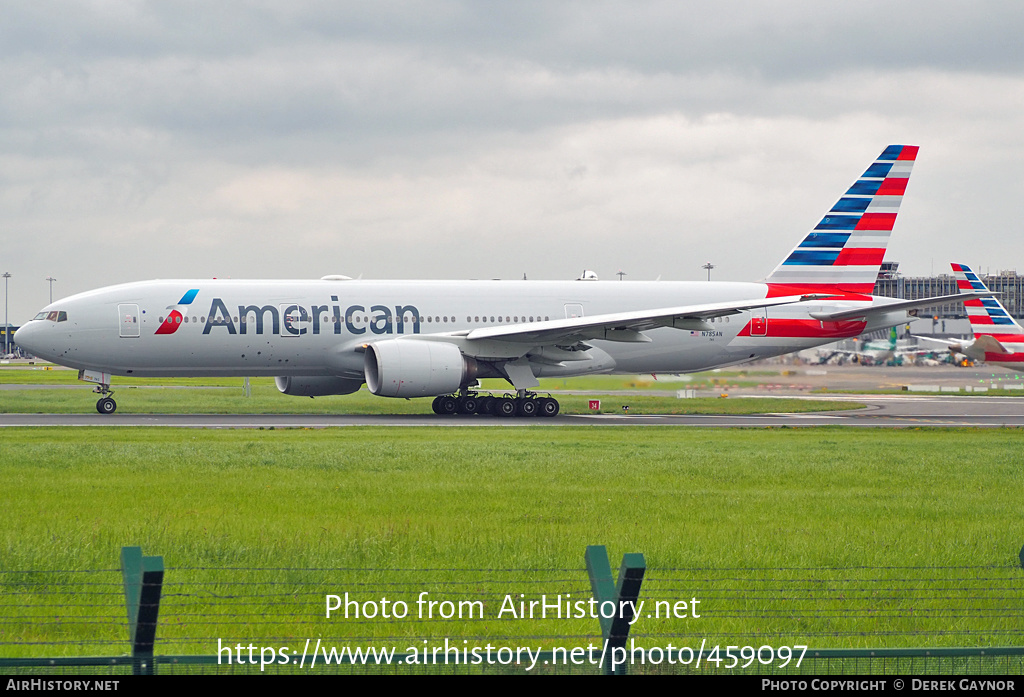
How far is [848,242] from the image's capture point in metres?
39.1

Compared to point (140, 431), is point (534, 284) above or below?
above

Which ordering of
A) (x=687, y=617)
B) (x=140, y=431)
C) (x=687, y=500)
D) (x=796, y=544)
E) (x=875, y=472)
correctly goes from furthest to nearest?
(x=140, y=431), (x=875, y=472), (x=687, y=500), (x=796, y=544), (x=687, y=617)

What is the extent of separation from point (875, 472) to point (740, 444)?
534 centimetres

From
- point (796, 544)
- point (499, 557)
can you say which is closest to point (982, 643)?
point (796, 544)

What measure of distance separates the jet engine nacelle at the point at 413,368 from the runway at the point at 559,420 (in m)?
0.91

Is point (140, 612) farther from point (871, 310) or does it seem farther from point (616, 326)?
point (871, 310)

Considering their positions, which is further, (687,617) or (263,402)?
(263,402)

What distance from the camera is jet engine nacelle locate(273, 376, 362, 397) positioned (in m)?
36.5

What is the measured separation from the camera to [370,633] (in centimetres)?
869

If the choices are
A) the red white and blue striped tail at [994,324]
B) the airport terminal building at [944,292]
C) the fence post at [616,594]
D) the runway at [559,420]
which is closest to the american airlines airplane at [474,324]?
the runway at [559,420]

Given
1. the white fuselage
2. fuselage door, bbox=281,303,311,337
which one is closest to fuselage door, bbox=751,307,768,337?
the white fuselage

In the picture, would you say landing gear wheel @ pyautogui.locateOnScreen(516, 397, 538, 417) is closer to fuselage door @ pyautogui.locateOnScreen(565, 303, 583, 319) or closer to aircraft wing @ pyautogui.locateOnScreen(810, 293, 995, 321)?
fuselage door @ pyautogui.locateOnScreen(565, 303, 583, 319)

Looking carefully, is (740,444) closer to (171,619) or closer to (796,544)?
(796,544)

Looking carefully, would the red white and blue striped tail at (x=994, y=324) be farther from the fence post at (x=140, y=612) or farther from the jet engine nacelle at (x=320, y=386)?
the fence post at (x=140, y=612)
